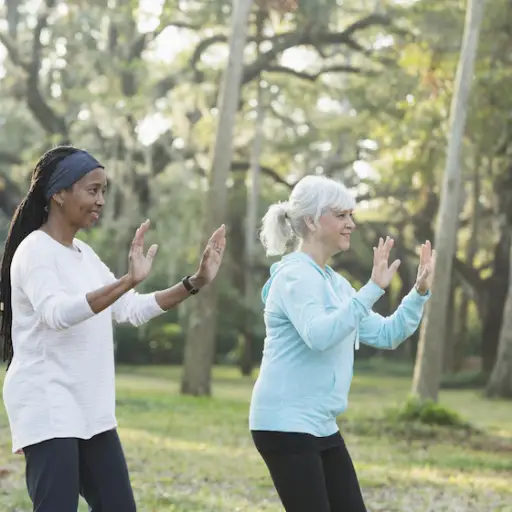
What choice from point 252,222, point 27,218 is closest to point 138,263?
point 27,218

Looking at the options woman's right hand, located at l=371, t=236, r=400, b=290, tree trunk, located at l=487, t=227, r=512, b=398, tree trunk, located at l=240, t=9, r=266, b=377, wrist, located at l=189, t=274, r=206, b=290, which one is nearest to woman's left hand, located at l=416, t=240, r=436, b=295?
woman's right hand, located at l=371, t=236, r=400, b=290

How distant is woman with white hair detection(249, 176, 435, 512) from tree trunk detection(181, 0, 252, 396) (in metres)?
15.4

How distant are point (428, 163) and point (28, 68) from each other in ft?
32.6

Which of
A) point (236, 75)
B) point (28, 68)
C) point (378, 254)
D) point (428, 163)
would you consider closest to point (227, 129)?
point (236, 75)

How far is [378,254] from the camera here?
4449 millimetres

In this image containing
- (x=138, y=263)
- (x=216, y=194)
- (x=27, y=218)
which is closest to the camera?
(x=138, y=263)

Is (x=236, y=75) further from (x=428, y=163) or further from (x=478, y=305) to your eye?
(x=478, y=305)

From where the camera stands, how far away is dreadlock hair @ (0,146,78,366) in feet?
14.4

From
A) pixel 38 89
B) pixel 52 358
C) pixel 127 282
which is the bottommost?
pixel 52 358

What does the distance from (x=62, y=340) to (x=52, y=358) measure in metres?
0.07

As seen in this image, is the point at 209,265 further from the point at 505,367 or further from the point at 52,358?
the point at 505,367

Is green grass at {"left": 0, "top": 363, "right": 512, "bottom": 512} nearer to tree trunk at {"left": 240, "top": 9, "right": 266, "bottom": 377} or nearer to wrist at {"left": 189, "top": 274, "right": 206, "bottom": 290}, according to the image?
wrist at {"left": 189, "top": 274, "right": 206, "bottom": 290}

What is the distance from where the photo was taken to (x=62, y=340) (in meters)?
4.24

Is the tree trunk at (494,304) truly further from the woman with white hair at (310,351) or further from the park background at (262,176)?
the woman with white hair at (310,351)
